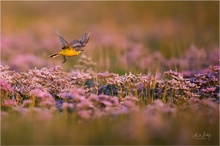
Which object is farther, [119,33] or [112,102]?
[119,33]

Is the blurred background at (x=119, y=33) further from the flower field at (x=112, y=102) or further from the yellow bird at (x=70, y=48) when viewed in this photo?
the yellow bird at (x=70, y=48)

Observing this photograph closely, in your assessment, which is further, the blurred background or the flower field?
the blurred background

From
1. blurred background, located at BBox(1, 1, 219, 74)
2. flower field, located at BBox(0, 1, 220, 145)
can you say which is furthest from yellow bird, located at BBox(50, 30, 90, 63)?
blurred background, located at BBox(1, 1, 219, 74)

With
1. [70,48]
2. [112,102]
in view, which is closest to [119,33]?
[70,48]

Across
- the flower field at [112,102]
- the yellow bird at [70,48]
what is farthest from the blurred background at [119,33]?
the yellow bird at [70,48]

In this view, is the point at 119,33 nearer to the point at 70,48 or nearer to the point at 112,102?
the point at 70,48

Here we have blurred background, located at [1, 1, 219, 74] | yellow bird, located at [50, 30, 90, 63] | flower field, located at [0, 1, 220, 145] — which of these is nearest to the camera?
flower field, located at [0, 1, 220, 145]

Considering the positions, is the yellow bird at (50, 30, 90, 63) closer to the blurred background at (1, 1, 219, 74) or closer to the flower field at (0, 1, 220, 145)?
the flower field at (0, 1, 220, 145)

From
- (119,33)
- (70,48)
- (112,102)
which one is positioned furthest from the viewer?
(119,33)
